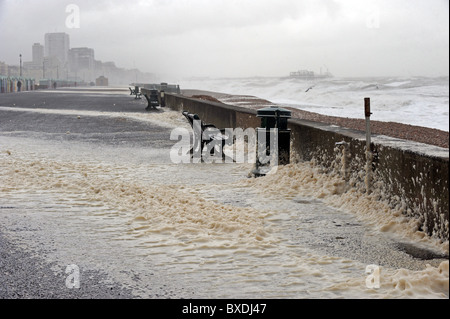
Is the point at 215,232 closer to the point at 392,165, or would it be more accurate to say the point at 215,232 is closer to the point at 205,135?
the point at 392,165

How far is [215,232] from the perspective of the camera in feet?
19.9

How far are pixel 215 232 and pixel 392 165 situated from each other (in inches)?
76.9

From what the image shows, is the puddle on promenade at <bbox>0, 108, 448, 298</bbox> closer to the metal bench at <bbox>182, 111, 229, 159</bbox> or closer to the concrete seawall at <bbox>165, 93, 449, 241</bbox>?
the concrete seawall at <bbox>165, 93, 449, 241</bbox>

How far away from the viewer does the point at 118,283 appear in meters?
4.53

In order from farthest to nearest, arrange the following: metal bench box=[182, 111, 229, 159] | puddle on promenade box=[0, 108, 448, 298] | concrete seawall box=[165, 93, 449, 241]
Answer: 1. metal bench box=[182, 111, 229, 159]
2. concrete seawall box=[165, 93, 449, 241]
3. puddle on promenade box=[0, 108, 448, 298]

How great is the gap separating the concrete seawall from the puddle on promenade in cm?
19

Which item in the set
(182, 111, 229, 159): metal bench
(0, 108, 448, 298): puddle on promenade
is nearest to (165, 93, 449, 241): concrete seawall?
(0, 108, 448, 298): puddle on promenade

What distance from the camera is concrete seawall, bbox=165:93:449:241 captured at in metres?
5.38

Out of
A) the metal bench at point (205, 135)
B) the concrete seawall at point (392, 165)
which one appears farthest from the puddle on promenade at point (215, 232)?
the metal bench at point (205, 135)

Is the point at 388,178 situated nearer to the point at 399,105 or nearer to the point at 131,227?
the point at 131,227

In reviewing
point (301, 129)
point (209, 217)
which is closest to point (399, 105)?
point (301, 129)

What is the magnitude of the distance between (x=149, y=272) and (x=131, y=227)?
1.61 metres

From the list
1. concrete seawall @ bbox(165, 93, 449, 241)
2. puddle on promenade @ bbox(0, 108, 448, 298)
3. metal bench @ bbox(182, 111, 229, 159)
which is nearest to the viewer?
puddle on promenade @ bbox(0, 108, 448, 298)
